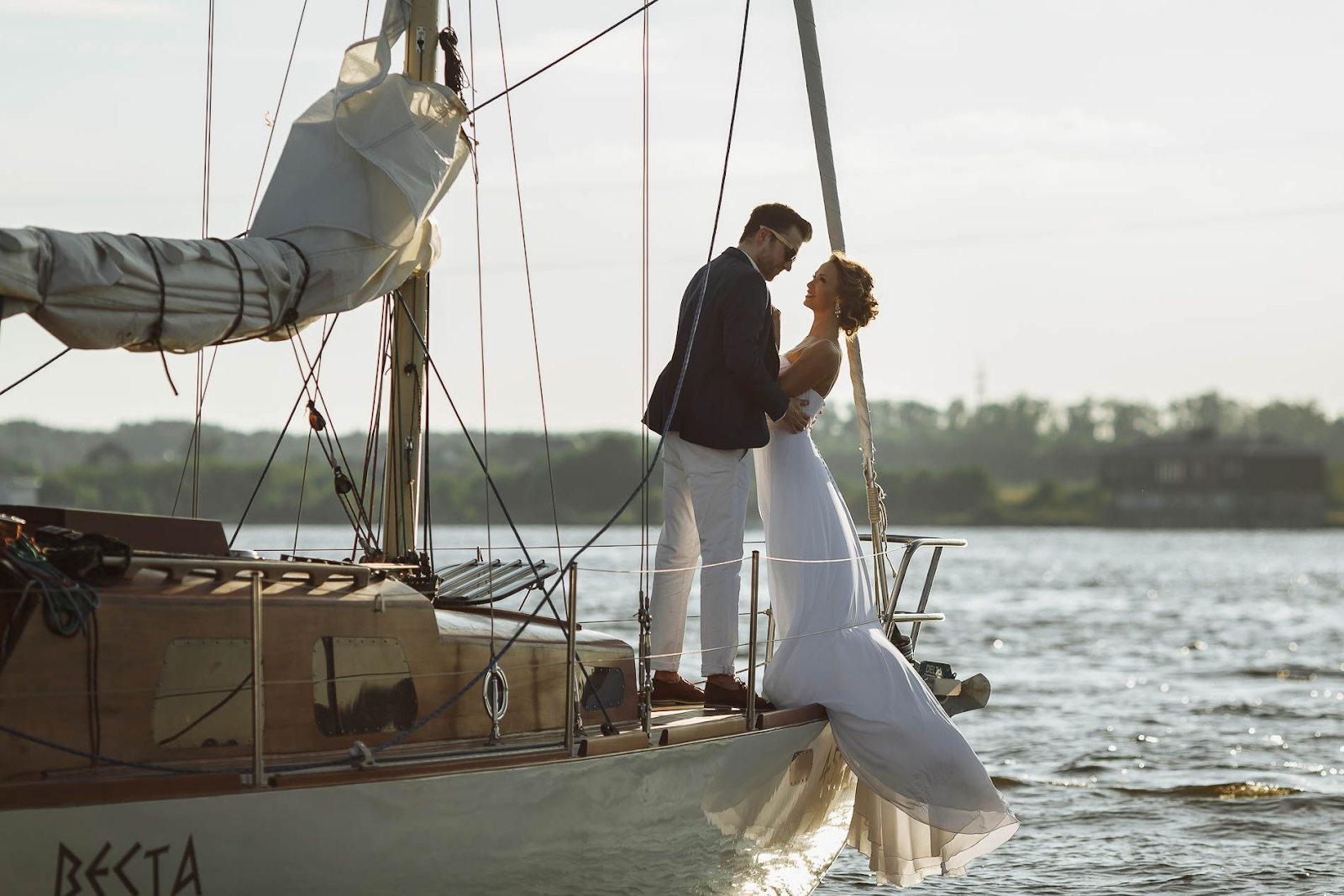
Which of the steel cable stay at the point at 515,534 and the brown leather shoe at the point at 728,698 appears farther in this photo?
the brown leather shoe at the point at 728,698

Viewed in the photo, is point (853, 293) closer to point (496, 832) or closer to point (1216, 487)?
point (496, 832)

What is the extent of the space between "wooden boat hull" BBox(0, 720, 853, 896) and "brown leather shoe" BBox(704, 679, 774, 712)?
0.91ft

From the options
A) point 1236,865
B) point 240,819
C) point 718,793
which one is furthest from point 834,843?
point 1236,865

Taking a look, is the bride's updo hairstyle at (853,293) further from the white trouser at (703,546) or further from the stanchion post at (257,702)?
the stanchion post at (257,702)

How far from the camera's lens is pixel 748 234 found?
701 centimetres

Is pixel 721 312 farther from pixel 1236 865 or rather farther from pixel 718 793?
pixel 1236 865

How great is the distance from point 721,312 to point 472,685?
6.22 feet

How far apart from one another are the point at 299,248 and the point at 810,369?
92.0 inches

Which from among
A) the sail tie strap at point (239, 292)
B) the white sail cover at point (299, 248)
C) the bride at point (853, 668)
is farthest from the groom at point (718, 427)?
the sail tie strap at point (239, 292)

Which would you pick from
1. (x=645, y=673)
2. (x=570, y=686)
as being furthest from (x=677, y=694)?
(x=570, y=686)

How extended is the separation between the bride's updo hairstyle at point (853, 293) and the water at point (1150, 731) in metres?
1.67

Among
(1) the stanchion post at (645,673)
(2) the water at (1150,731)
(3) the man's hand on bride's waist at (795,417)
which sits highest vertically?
(3) the man's hand on bride's waist at (795,417)

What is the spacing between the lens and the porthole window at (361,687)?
18.1ft

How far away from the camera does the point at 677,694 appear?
7.20 meters
